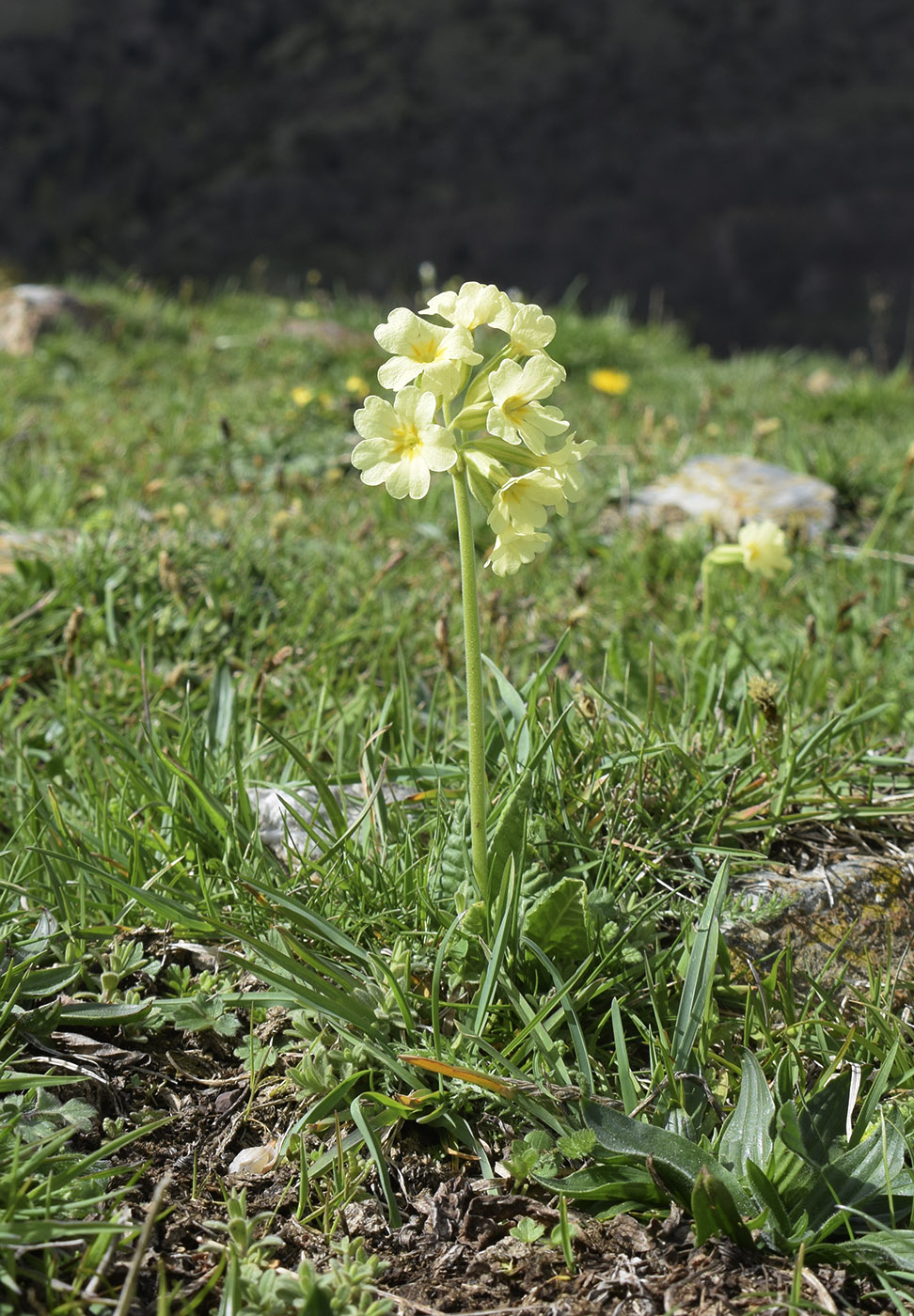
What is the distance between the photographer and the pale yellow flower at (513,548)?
1113 millimetres

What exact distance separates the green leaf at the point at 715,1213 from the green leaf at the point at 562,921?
12.9 inches

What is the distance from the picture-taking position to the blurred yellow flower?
493cm

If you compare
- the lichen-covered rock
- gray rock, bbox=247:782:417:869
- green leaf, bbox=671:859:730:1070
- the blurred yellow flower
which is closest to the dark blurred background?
the blurred yellow flower

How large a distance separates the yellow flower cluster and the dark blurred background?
301 inches

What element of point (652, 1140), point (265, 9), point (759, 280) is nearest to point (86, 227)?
point (265, 9)

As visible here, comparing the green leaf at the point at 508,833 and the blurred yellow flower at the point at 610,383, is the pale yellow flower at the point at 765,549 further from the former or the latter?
the blurred yellow flower at the point at 610,383

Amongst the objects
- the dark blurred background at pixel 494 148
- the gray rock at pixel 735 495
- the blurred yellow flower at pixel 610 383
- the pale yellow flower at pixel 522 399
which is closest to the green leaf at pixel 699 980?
the pale yellow flower at pixel 522 399

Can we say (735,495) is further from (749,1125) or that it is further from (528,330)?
(749,1125)

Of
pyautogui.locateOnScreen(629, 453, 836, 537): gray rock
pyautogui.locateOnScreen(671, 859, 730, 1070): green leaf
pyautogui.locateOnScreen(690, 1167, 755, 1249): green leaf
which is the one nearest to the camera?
pyautogui.locateOnScreen(690, 1167, 755, 1249): green leaf

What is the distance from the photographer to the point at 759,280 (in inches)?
338

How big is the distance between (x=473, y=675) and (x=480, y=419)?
0.30 m

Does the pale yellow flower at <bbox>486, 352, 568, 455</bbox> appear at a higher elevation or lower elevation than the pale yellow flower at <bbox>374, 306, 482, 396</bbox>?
lower

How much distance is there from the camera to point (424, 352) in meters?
1.16

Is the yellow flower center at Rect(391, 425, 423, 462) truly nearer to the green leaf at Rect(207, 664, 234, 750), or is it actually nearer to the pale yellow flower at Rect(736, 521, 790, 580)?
the green leaf at Rect(207, 664, 234, 750)
